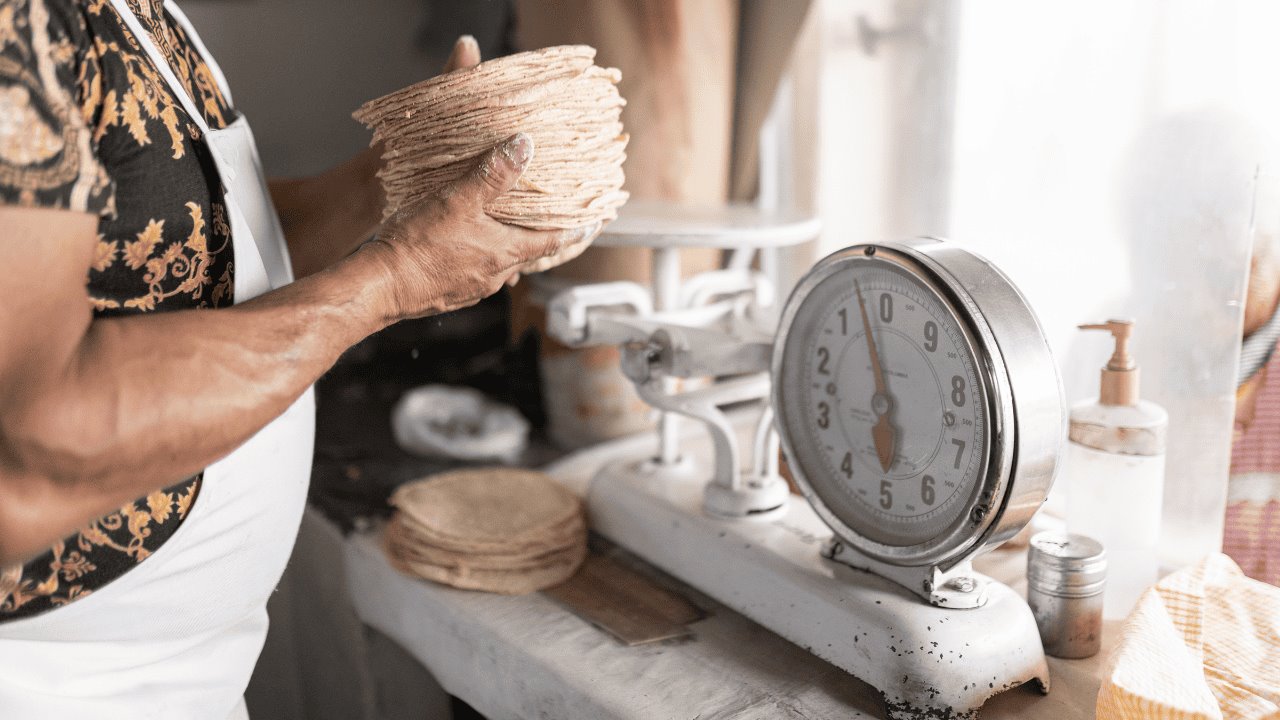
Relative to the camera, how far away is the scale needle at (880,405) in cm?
103

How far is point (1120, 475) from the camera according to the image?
3.71 feet

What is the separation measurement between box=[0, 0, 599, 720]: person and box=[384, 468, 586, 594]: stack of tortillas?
304 millimetres

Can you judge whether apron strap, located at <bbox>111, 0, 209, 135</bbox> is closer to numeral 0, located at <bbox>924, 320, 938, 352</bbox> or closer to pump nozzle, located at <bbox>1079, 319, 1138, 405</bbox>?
numeral 0, located at <bbox>924, 320, 938, 352</bbox>

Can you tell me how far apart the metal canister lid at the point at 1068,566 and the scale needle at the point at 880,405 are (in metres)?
0.21

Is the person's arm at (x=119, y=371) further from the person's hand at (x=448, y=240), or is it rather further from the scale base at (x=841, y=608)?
the scale base at (x=841, y=608)

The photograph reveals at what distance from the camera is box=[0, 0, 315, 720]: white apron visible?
0.86 meters

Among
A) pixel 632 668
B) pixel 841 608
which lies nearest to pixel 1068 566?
pixel 841 608

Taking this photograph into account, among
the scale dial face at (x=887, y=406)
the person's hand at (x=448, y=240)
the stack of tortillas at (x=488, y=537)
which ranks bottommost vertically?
the stack of tortillas at (x=488, y=537)

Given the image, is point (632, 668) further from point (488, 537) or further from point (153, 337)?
point (153, 337)

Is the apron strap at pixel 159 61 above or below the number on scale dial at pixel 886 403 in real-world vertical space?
above

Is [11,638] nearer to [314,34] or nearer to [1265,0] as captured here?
[1265,0]

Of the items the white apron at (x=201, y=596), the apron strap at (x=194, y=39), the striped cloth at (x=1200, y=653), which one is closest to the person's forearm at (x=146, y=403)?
the white apron at (x=201, y=596)

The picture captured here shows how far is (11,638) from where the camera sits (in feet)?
2.78

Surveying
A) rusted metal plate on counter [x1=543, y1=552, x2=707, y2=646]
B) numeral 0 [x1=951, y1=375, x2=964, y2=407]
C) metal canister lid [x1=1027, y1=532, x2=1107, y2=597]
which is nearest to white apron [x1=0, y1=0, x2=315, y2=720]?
rusted metal plate on counter [x1=543, y1=552, x2=707, y2=646]
